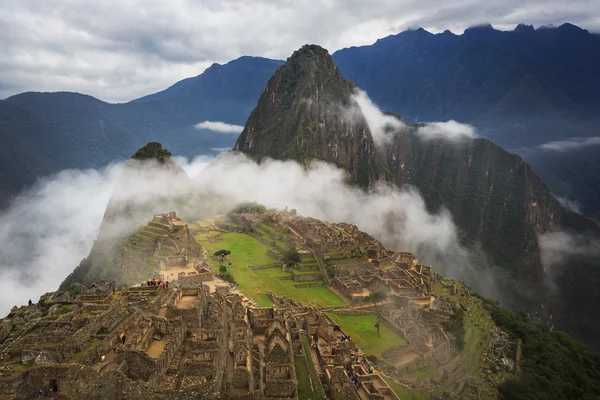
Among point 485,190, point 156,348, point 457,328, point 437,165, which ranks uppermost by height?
point 156,348

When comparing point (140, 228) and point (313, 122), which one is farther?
point (313, 122)

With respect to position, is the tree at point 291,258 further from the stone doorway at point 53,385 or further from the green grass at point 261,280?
the stone doorway at point 53,385

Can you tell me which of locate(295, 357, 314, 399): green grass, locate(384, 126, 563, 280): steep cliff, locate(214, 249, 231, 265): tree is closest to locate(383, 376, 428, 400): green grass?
locate(295, 357, 314, 399): green grass

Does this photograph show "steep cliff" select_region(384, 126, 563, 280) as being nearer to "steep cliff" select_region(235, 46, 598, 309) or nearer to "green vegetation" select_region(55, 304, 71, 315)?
"steep cliff" select_region(235, 46, 598, 309)

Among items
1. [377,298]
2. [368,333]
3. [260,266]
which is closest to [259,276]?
[260,266]

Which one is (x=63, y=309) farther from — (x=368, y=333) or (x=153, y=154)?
(x=153, y=154)
